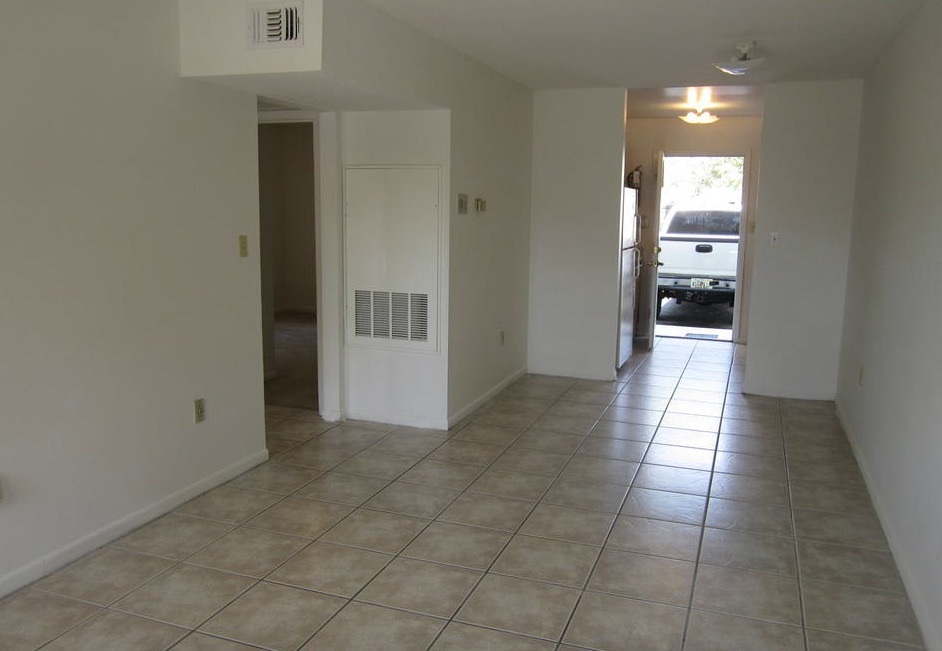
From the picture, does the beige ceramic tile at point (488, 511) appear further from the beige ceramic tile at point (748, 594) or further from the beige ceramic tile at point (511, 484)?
the beige ceramic tile at point (748, 594)

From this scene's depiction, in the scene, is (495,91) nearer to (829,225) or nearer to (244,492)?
(829,225)

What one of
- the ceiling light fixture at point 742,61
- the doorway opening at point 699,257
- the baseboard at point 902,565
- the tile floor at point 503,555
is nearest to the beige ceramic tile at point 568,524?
the tile floor at point 503,555

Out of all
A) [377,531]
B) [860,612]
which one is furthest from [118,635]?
[860,612]

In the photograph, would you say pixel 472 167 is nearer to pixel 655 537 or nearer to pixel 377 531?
pixel 377 531

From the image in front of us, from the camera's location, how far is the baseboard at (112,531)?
9.11 feet

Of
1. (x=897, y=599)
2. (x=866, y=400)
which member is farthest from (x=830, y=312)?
(x=897, y=599)

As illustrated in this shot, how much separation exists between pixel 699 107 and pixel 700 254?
9.37 ft

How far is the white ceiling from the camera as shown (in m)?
3.63

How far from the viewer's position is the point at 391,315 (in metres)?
4.87

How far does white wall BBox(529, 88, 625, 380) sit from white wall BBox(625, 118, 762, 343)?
6.05 feet

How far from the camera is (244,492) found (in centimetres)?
375

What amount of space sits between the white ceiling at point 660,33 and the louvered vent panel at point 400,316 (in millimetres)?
1521

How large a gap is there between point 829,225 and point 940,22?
2.57 meters

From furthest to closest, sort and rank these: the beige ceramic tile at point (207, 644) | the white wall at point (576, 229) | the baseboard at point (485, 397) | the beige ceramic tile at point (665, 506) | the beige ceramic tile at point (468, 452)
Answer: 1. the white wall at point (576, 229)
2. the baseboard at point (485, 397)
3. the beige ceramic tile at point (468, 452)
4. the beige ceramic tile at point (665, 506)
5. the beige ceramic tile at point (207, 644)
